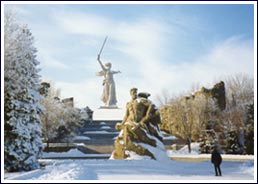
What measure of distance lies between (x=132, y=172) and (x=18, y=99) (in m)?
3.36

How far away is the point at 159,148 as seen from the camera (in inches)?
512

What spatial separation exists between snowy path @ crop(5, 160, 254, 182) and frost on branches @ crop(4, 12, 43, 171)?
598 millimetres

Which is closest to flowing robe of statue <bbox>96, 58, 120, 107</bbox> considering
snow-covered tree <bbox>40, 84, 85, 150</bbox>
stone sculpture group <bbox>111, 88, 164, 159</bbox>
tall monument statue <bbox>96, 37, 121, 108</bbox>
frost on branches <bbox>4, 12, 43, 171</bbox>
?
tall monument statue <bbox>96, 37, 121, 108</bbox>

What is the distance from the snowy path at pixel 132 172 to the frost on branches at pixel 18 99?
60cm

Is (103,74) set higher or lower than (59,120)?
higher

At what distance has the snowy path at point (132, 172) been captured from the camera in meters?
7.60

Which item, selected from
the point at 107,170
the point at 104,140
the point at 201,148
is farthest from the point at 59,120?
the point at 107,170

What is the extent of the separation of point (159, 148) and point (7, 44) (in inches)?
250

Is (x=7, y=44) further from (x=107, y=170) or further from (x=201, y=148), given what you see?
(x=201, y=148)

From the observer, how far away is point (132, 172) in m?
9.21

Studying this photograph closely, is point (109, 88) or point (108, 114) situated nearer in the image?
point (108, 114)

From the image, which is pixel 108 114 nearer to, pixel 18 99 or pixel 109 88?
pixel 109 88

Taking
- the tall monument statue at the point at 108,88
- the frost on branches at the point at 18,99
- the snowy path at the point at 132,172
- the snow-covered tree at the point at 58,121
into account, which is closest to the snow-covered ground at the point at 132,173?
the snowy path at the point at 132,172

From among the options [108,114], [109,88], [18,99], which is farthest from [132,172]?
[109,88]
